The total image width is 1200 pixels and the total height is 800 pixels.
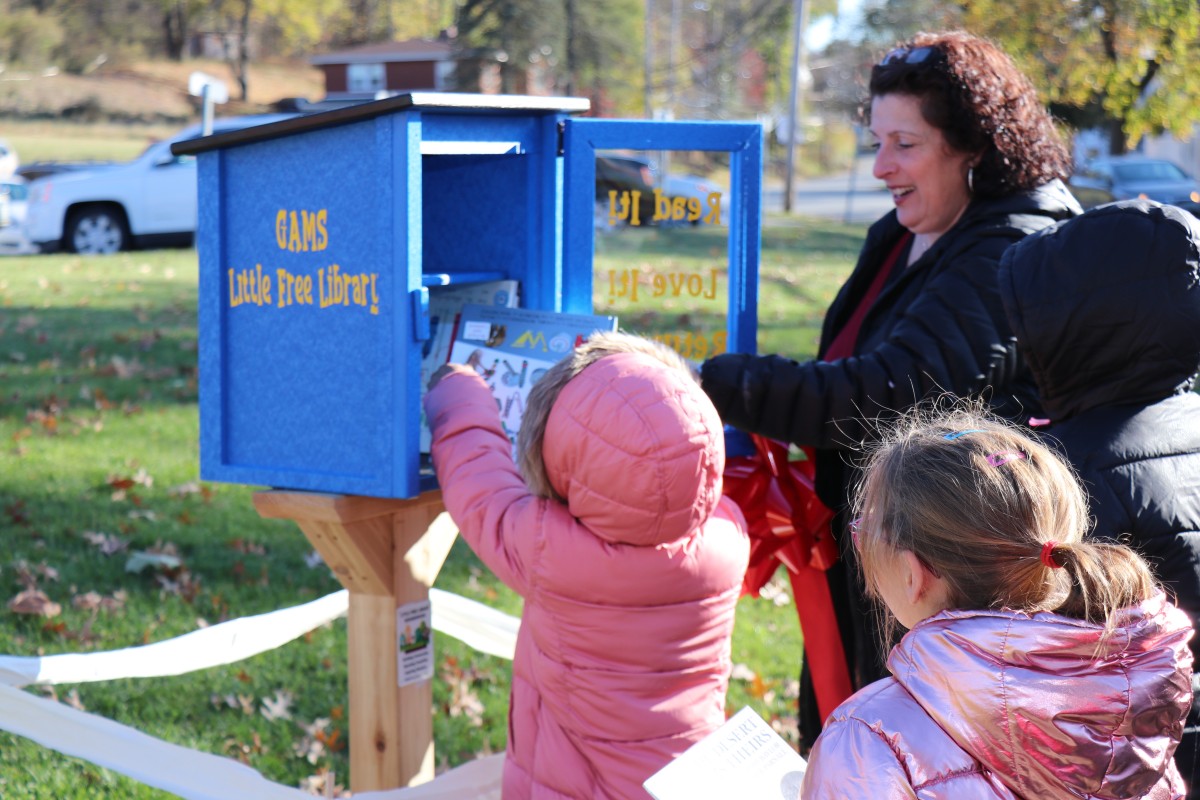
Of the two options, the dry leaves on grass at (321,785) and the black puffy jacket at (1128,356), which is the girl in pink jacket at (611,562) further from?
the dry leaves on grass at (321,785)

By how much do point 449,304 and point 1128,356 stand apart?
1673 mm

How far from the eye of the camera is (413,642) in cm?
295

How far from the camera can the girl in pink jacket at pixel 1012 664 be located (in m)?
1.42

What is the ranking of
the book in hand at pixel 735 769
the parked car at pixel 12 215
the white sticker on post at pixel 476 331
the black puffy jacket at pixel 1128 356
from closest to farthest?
the book in hand at pixel 735 769
the black puffy jacket at pixel 1128 356
the white sticker on post at pixel 476 331
the parked car at pixel 12 215

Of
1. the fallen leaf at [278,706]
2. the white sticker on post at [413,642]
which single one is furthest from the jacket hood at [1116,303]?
the fallen leaf at [278,706]

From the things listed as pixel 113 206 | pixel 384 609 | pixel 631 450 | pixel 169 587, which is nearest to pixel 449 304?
pixel 384 609

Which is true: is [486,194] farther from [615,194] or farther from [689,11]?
[689,11]

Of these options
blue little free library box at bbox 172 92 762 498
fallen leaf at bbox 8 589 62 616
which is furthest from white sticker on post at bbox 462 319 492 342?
fallen leaf at bbox 8 589 62 616

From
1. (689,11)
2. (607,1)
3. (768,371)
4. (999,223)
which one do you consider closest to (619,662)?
(768,371)

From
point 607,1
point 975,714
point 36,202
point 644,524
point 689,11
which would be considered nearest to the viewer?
point 975,714

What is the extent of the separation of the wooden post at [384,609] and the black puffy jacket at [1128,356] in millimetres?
1337

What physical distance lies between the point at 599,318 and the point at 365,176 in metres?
0.62

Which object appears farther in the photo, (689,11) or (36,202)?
(689,11)

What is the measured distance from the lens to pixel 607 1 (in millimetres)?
34594
